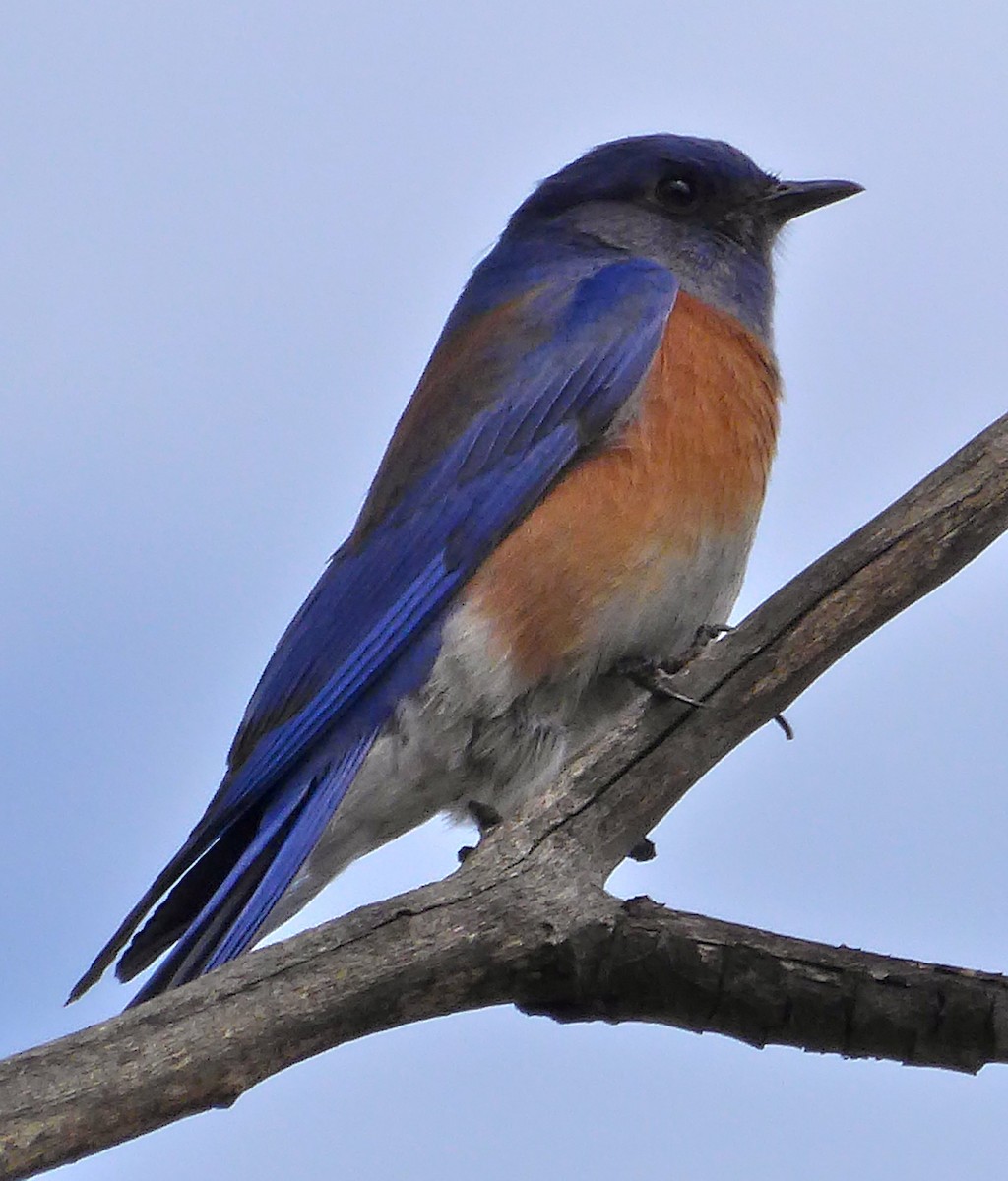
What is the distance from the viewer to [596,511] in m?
5.12

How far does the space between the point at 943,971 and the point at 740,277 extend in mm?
2889

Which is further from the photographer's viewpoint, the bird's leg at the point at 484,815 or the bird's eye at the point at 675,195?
the bird's eye at the point at 675,195

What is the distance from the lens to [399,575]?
5.24 m

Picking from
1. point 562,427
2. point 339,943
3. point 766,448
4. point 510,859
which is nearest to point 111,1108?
point 339,943

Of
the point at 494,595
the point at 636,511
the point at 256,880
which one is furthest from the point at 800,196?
the point at 256,880

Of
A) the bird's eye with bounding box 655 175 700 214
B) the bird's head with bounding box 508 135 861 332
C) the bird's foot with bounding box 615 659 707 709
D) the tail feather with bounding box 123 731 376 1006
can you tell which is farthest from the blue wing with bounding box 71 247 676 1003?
the bird's foot with bounding box 615 659 707 709

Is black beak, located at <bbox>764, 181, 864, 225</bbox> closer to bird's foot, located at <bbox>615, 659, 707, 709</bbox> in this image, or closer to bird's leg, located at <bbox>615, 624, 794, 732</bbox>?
bird's leg, located at <bbox>615, 624, 794, 732</bbox>

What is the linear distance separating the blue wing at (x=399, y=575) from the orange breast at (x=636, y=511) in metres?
0.08

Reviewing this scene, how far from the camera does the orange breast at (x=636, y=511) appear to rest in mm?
5020

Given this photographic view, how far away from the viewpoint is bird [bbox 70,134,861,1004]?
496 centimetres

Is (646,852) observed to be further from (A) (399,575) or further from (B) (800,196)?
(B) (800,196)

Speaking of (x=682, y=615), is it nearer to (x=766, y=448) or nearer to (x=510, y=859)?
(x=766, y=448)

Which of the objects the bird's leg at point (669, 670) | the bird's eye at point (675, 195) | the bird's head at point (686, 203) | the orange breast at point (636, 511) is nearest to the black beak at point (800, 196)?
the bird's head at point (686, 203)

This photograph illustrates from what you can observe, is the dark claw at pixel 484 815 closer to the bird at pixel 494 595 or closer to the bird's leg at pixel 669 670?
the bird at pixel 494 595
